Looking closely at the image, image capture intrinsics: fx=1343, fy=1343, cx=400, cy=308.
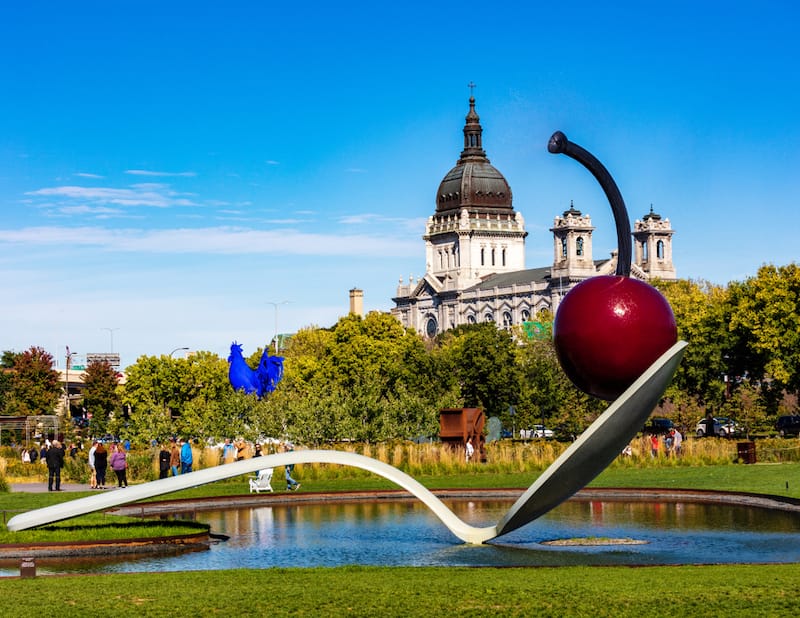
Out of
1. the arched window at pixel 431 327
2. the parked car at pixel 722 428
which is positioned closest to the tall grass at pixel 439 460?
the parked car at pixel 722 428

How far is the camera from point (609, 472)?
3334cm

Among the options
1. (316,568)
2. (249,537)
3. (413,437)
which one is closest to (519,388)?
(413,437)

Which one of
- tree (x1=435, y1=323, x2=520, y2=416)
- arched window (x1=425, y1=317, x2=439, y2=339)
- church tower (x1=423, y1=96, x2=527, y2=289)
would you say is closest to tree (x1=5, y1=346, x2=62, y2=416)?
tree (x1=435, y1=323, x2=520, y2=416)

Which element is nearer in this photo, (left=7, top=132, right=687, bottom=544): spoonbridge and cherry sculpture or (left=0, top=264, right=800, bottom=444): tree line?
(left=7, top=132, right=687, bottom=544): spoonbridge and cherry sculpture

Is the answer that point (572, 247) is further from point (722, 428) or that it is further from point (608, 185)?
point (608, 185)

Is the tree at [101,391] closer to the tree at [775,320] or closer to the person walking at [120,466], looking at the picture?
the tree at [775,320]

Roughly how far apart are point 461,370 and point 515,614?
53.5m

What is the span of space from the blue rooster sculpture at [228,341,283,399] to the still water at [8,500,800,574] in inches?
1150

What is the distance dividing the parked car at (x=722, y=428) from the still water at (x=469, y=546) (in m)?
35.4

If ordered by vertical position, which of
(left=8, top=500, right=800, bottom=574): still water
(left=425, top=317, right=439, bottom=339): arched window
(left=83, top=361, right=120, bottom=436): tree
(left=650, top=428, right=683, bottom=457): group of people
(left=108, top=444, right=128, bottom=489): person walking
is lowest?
(left=8, top=500, right=800, bottom=574): still water

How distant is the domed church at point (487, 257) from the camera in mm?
146750

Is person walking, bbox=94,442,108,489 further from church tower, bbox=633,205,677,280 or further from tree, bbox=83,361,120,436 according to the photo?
church tower, bbox=633,205,677,280

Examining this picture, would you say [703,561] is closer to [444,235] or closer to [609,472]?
[609,472]

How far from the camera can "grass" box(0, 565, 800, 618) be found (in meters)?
11.9
